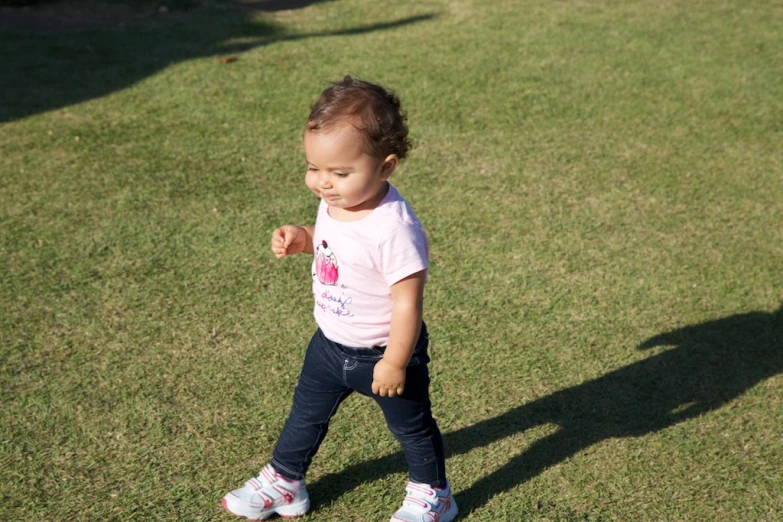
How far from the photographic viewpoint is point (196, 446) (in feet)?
9.62

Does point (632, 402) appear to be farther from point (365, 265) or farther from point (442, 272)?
point (365, 265)

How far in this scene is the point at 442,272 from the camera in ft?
13.0

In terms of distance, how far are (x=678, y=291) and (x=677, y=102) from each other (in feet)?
7.71

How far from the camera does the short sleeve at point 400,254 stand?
2.24 metres

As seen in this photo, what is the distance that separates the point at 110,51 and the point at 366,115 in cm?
480

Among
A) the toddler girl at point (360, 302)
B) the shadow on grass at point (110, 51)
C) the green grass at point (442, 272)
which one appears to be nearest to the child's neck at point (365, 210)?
the toddler girl at point (360, 302)

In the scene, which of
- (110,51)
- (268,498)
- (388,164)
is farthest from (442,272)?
(110,51)

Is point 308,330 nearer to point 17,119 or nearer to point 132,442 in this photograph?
point 132,442

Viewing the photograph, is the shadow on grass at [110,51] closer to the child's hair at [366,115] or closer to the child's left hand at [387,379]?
the child's hair at [366,115]

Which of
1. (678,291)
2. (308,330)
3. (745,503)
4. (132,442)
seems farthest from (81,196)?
(745,503)

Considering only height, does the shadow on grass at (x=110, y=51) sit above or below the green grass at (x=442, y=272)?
Result: above

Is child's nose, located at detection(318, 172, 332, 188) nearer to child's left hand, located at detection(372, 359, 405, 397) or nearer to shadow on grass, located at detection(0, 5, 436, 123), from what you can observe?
child's left hand, located at detection(372, 359, 405, 397)

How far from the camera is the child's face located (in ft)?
7.26

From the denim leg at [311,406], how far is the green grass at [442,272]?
19 cm
